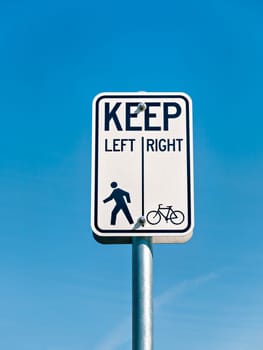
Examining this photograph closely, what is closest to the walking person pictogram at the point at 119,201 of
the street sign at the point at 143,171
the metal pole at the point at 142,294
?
the street sign at the point at 143,171

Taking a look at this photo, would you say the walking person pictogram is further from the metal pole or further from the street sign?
the metal pole

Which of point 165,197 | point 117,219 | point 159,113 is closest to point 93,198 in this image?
point 117,219

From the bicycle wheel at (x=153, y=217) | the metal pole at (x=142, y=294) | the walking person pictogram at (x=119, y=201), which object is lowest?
the metal pole at (x=142, y=294)

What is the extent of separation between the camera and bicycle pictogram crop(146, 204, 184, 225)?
2.28 m

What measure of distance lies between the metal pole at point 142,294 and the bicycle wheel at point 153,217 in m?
0.07

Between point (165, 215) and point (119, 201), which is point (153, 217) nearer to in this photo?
point (165, 215)

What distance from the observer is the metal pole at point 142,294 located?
2.10 meters

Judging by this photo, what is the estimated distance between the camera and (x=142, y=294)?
2174mm

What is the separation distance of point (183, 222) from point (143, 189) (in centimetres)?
21

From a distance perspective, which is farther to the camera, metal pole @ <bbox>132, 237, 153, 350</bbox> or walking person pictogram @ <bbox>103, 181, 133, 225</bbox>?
walking person pictogram @ <bbox>103, 181, 133, 225</bbox>

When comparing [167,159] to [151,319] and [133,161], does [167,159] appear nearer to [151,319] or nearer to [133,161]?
[133,161]

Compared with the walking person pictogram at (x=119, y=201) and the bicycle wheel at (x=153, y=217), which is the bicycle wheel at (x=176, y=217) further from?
the walking person pictogram at (x=119, y=201)

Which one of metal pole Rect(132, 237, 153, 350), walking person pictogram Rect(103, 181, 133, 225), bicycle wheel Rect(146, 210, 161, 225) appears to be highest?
walking person pictogram Rect(103, 181, 133, 225)

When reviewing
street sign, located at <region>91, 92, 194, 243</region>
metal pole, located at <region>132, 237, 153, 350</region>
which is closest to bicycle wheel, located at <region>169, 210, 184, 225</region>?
street sign, located at <region>91, 92, 194, 243</region>
